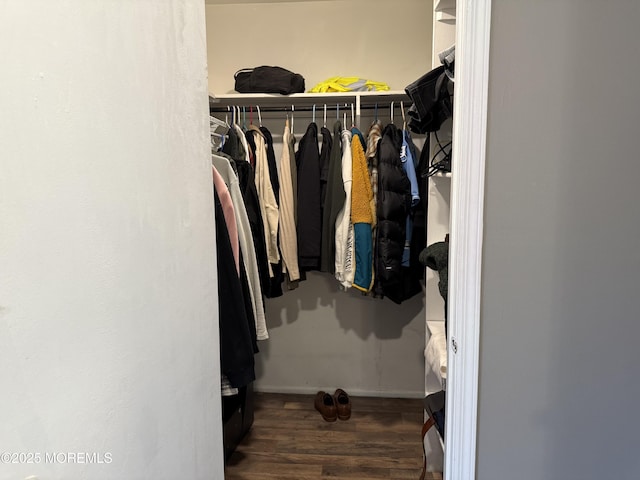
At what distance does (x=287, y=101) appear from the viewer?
7.98 ft

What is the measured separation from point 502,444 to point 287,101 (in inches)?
77.7

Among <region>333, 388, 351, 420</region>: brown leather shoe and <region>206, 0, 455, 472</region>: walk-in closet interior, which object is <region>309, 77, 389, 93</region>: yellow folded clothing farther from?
<region>333, 388, 351, 420</region>: brown leather shoe

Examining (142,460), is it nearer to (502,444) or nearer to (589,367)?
(502,444)

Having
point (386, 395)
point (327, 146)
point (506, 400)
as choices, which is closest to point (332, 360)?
point (386, 395)

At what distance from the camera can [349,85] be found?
237 centimetres

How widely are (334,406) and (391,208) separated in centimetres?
123

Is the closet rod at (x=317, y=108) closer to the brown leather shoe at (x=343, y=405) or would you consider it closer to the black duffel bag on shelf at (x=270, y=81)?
the black duffel bag on shelf at (x=270, y=81)

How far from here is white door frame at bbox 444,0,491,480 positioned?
999 millimetres

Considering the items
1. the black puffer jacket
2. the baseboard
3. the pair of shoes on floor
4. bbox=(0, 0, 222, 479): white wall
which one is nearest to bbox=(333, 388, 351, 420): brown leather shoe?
the pair of shoes on floor

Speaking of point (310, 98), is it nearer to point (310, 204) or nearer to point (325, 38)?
point (325, 38)

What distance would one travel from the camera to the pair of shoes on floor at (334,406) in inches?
98.7

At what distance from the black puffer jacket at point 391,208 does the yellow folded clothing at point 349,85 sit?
29cm

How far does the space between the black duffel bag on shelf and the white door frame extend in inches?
54.7

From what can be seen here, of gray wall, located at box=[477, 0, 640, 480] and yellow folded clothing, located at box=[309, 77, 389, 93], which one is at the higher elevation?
yellow folded clothing, located at box=[309, 77, 389, 93]
